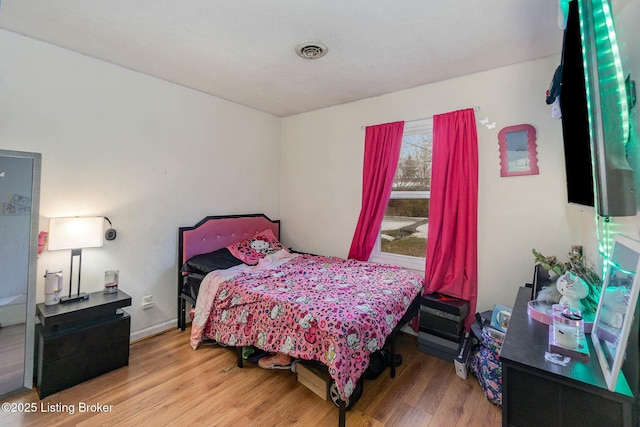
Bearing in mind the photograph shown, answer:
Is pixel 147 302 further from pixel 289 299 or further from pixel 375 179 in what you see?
pixel 375 179

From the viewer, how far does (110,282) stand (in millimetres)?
2359

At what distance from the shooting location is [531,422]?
103 cm

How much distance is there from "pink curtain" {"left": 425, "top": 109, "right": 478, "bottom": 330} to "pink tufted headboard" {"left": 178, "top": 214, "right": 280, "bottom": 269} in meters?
2.11

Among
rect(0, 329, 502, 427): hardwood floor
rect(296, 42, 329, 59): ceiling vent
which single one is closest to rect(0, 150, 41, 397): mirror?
rect(0, 329, 502, 427): hardwood floor

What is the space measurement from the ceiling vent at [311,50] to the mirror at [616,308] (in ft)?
6.72

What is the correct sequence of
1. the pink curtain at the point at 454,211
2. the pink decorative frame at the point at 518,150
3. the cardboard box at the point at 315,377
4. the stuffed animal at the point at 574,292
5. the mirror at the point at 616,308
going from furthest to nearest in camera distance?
the pink curtain at the point at 454,211 < the pink decorative frame at the point at 518,150 < the cardboard box at the point at 315,377 < the stuffed animal at the point at 574,292 < the mirror at the point at 616,308

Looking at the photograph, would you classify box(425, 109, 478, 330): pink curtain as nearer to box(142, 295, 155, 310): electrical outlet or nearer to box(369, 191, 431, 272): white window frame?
box(369, 191, 431, 272): white window frame

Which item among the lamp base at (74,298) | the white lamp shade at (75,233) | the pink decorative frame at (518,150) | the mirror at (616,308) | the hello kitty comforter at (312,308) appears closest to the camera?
the mirror at (616,308)

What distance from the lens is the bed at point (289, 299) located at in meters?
1.67

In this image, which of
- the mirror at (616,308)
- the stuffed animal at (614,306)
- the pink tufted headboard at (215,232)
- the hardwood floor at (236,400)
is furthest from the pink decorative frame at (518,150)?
the pink tufted headboard at (215,232)

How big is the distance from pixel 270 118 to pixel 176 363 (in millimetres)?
3025

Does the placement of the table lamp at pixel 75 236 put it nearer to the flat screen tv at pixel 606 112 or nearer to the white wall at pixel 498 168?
the white wall at pixel 498 168

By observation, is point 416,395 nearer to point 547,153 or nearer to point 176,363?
point 176,363

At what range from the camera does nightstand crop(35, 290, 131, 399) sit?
1.89 m
